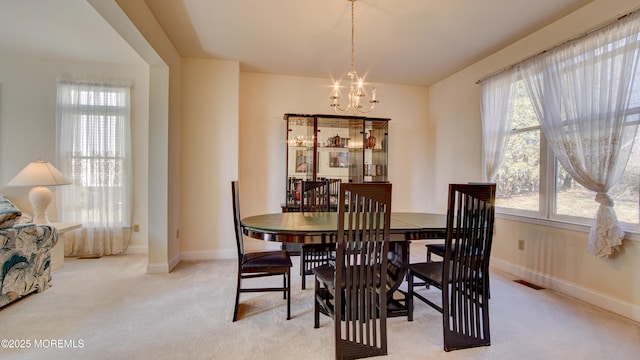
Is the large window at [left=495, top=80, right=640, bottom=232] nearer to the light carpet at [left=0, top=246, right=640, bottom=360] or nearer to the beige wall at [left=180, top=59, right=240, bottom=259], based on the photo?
the light carpet at [left=0, top=246, right=640, bottom=360]

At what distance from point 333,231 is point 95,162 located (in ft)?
12.2

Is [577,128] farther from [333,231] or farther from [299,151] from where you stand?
[299,151]

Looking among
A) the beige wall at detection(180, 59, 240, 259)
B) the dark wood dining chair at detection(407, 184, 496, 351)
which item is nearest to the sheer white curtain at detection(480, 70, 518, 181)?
the dark wood dining chair at detection(407, 184, 496, 351)

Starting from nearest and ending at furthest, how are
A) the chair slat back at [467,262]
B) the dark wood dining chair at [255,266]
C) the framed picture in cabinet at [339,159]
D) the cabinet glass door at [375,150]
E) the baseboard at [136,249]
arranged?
the chair slat back at [467,262]
the dark wood dining chair at [255,266]
the baseboard at [136,249]
the framed picture in cabinet at [339,159]
the cabinet glass door at [375,150]

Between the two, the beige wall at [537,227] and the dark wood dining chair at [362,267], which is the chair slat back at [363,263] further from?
the beige wall at [537,227]

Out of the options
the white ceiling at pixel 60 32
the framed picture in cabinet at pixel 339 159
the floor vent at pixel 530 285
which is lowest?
the floor vent at pixel 530 285

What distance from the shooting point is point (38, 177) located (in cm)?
326

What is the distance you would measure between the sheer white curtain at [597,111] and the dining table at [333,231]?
133 cm

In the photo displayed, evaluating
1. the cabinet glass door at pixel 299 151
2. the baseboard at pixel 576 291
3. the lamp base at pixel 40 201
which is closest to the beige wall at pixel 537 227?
the baseboard at pixel 576 291

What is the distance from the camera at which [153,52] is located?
290cm

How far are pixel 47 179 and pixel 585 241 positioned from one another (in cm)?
577

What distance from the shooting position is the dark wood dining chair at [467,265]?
5.88 feet

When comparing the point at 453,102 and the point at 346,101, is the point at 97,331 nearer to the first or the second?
the point at 346,101

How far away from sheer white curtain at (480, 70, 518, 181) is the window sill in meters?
0.51
